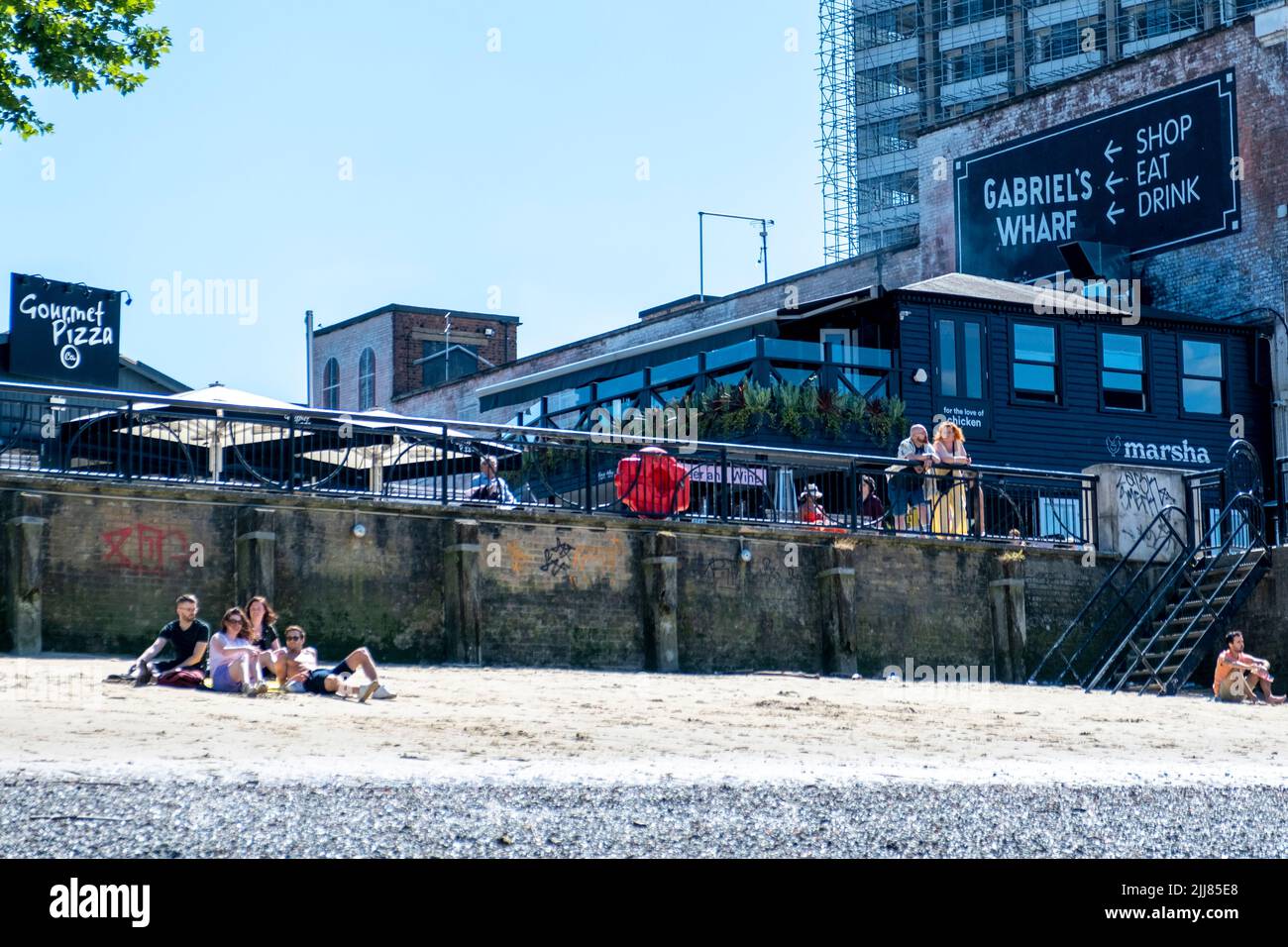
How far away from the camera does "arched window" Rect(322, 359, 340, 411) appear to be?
57594 millimetres

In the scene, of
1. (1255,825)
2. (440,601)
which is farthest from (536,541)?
(1255,825)

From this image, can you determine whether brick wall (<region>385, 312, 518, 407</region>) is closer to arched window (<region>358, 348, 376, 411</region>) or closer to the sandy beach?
arched window (<region>358, 348, 376, 411</region>)

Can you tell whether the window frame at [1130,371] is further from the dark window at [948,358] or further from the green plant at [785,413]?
the green plant at [785,413]

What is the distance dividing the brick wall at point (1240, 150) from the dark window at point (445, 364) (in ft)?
62.2

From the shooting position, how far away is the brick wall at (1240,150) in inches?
1460

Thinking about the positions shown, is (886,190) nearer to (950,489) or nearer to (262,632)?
(950,489)

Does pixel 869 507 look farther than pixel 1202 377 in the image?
No

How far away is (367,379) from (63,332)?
1379 cm

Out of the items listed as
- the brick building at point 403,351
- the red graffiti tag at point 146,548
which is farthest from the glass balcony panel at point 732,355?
the brick building at point 403,351

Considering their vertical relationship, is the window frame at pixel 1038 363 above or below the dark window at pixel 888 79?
below

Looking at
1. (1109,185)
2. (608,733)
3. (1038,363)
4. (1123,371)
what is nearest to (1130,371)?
(1123,371)

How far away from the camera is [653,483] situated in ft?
80.8
